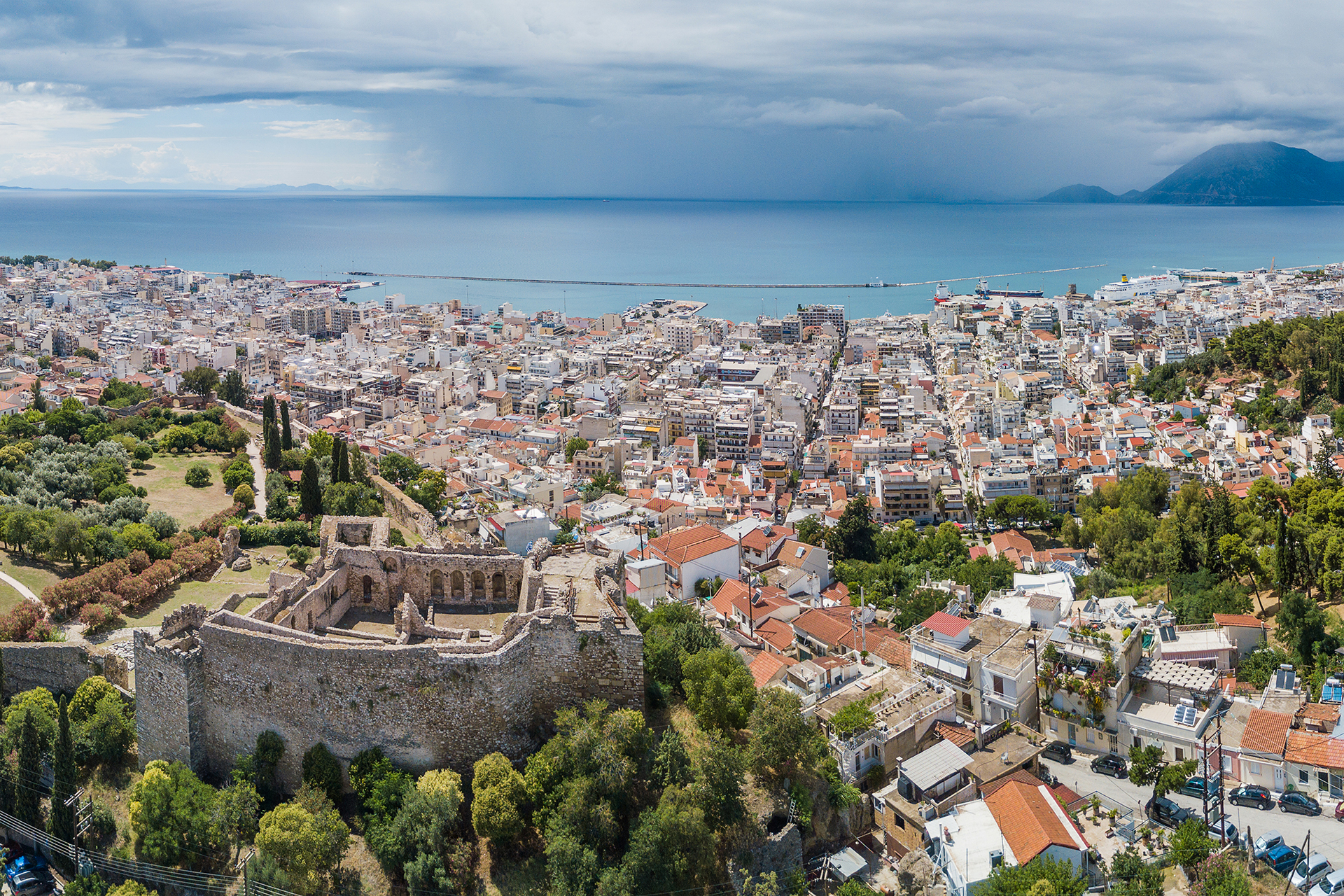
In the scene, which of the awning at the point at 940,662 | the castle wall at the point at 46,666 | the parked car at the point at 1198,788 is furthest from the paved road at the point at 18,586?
the parked car at the point at 1198,788

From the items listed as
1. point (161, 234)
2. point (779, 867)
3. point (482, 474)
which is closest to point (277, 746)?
point (779, 867)

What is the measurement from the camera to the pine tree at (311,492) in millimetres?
28203

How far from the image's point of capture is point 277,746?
13.2m

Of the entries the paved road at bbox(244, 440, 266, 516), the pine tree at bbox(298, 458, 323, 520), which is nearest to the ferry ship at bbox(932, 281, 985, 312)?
the paved road at bbox(244, 440, 266, 516)

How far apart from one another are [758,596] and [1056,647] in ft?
23.4

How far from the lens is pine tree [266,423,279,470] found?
33656mm

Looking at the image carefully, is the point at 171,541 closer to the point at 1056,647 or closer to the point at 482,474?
the point at 482,474

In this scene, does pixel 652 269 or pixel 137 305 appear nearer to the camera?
pixel 137 305

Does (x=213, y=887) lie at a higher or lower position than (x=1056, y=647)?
lower

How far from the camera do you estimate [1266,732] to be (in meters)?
15.2

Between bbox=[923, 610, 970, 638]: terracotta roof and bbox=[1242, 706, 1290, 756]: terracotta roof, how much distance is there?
4.30m

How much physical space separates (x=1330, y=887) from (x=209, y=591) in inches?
768

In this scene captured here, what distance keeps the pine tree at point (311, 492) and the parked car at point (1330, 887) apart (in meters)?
23.0

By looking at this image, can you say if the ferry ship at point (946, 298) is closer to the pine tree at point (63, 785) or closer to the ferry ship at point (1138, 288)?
the ferry ship at point (1138, 288)
